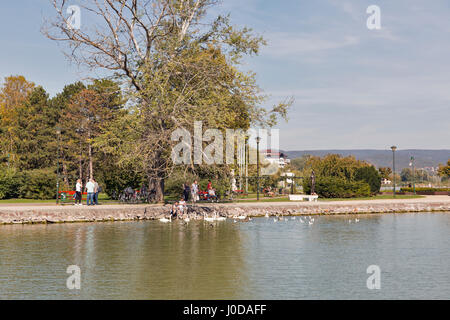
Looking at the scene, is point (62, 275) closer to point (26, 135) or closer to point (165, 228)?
point (165, 228)

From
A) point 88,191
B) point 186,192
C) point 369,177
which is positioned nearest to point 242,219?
point 186,192

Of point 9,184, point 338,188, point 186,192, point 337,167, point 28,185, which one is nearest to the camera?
point 186,192

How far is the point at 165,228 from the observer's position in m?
27.3

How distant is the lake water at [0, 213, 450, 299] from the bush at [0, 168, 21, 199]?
53.9 feet

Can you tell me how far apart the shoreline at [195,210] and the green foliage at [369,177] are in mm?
10102

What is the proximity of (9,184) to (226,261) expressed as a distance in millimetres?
31611

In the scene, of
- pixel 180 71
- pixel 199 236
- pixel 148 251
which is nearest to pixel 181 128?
pixel 180 71

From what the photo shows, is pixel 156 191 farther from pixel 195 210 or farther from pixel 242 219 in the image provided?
pixel 242 219

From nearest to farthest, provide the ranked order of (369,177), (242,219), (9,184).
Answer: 1. (242,219)
2. (9,184)
3. (369,177)

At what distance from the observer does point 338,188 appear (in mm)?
46156

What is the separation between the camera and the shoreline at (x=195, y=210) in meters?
29.6

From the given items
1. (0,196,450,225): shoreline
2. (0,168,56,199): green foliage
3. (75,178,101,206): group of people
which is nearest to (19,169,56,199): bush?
(0,168,56,199): green foliage

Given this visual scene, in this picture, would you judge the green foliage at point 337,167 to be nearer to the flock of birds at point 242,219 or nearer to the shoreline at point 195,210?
the shoreline at point 195,210

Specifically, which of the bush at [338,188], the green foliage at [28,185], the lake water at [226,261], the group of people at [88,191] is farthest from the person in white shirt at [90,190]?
the bush at [338,188]
